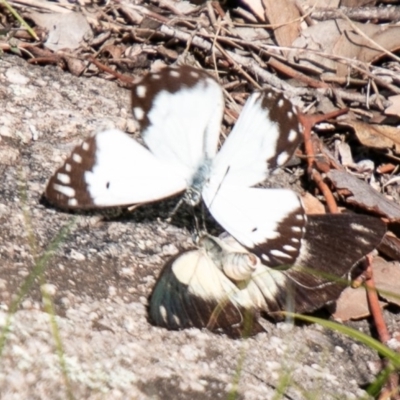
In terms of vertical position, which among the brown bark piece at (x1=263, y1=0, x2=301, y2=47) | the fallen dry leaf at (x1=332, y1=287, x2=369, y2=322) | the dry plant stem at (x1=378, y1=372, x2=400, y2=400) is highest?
the brown bark piece at (x1=263, y1=0, x2=301, y2=47)

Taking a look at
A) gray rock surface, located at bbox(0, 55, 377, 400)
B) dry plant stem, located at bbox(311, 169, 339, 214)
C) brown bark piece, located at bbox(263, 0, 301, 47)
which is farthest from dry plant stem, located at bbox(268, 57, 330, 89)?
gray rock surface, located at bbox(0, 55, 377, 400)

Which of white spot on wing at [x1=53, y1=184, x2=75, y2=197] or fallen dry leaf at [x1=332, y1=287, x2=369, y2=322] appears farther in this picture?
fallen dry leaf at [x1=332, y1=287, x2=369, y2=322]

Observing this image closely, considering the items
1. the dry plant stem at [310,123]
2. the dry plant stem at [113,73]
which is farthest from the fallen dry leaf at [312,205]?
the dry plant stem at [113,73]

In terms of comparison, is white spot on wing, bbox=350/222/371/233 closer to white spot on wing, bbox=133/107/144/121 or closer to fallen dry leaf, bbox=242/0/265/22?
white spot on wing, bbox=133/107/144/121

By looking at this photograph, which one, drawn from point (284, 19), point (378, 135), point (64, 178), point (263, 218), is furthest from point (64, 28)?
point (263, 218)

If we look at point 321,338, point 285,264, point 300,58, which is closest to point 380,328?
point 321,338

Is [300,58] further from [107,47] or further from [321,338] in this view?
[321,338]
